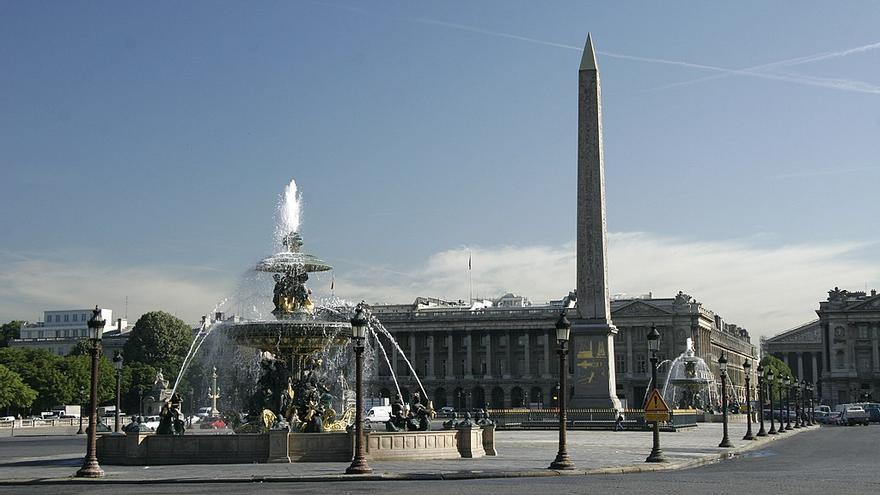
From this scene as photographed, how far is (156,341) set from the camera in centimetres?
13200

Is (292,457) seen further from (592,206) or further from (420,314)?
(420,314)

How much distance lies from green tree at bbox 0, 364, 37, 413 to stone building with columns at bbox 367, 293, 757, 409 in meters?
56.1

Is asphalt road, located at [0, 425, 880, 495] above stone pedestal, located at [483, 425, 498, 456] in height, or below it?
below

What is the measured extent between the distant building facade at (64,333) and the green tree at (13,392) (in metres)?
62.1

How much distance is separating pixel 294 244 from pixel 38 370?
78688 mm

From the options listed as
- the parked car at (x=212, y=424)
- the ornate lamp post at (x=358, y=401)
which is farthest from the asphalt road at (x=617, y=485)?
the parked car at (x=212, y=424)

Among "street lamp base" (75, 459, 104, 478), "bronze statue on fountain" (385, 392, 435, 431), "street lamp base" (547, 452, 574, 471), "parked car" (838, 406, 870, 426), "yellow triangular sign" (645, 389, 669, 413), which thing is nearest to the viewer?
"street lamp base" (75, 459, 104, 478)

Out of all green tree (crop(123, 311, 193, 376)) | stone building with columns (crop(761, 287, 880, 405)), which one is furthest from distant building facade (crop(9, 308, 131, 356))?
stone building with columns (crop(761, 287, 880, 405))

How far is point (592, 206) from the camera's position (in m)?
55.5

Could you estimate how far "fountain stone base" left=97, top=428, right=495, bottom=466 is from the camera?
30141mm

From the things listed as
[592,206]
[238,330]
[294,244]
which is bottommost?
[238,330]

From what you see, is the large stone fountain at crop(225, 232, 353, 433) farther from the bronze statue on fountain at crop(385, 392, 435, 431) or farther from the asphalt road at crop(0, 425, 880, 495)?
the asphalt road at crop(0, 425, 880, 495)

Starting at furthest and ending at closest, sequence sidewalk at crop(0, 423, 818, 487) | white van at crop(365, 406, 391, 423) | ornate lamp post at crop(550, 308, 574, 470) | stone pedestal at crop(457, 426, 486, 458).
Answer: white van at crop(365, 406, 391, 423) → stone pedestal at crop(457, 426, 486, 458) → ornate lamp post at crop(550, 308, 574, 470) → sidewalk at crop(0, 423, 818, 487)

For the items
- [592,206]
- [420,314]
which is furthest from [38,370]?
[592,206]
